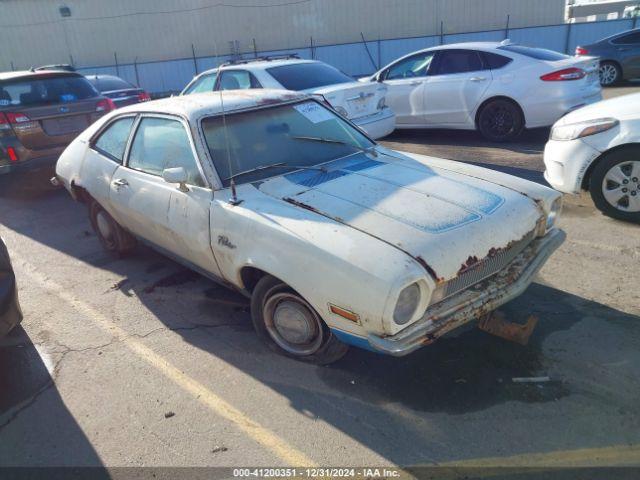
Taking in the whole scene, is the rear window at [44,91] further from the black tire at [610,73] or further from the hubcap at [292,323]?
the black tire at [610,73]

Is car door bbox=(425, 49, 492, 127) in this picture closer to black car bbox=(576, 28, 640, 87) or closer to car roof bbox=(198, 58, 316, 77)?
car roof bbox=(198, 58, 316, 77)

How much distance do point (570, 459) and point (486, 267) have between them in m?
1.09

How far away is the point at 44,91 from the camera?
737cm

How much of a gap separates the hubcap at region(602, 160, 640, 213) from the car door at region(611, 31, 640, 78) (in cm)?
1106

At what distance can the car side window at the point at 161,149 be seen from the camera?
363 centimetres

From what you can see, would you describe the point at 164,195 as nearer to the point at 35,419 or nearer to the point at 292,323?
the point at 292,323

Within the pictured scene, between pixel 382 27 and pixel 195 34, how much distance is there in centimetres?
868

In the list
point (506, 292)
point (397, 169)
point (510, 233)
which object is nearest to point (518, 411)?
point (506, 292)

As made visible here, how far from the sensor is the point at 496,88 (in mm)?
7820

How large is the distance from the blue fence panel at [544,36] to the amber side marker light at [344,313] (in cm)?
2125

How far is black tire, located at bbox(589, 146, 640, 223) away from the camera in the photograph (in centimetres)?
468

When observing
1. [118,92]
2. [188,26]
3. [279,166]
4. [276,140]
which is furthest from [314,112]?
[188,26]

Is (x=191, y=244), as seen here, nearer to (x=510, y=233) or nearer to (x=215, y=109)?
(x=215, y=109)

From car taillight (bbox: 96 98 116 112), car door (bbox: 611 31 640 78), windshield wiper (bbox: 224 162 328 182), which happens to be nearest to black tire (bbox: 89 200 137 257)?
windshield wiper (bbox: 224 162 328 182)
